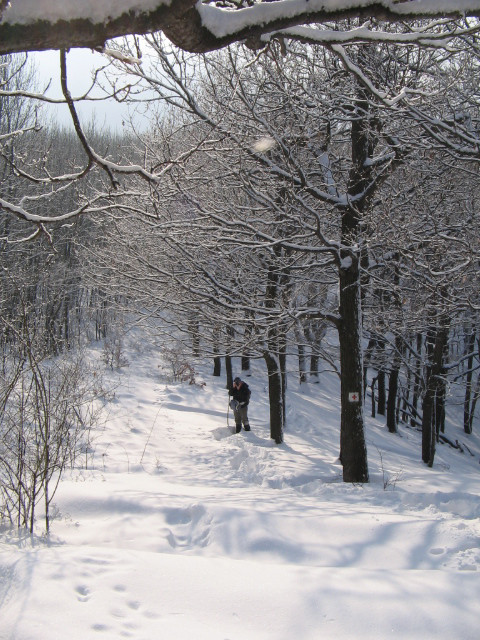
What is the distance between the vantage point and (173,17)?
2.11m

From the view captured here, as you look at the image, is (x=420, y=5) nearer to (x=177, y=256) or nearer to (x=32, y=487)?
(x=32, y=487)

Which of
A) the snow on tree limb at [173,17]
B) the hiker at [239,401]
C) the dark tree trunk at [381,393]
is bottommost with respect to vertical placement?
the dark tree trunk at [381,393]

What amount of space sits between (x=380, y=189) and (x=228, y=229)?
3.00 metres

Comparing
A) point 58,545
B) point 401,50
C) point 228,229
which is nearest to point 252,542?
point 58,545

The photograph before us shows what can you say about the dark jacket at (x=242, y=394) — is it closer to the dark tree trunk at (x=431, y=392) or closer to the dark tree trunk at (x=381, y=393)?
the dark tree trunk at (x=431, y=392)

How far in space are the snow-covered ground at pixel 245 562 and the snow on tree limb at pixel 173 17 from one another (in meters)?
2.71

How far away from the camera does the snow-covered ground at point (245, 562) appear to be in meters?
2.71

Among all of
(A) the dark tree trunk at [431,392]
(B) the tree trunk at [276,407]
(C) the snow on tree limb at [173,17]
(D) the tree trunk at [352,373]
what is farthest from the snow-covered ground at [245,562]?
(A) the dark tree trunk at [431,392]

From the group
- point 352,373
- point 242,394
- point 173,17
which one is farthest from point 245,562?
point 242,394

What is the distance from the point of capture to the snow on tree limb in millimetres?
2018

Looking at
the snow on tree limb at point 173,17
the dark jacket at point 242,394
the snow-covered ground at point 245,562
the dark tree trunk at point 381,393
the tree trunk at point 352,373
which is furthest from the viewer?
the dark tree trunk at point 381,393

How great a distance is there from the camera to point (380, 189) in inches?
345

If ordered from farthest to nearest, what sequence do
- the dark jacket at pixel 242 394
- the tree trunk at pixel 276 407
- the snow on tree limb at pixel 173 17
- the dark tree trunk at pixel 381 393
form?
the dark tree trunk at pixel 381 393
the dark jacket at pixel 242 394
the tree trunk at pixel 276 407
the snow on tree limb at pixel 173 17

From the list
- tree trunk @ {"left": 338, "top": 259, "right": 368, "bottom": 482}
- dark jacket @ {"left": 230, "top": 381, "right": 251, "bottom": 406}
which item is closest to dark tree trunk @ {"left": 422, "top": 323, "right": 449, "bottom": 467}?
dark jacket @ {"left": 230, "top": 381, "right": 251, "bottom": 406}
